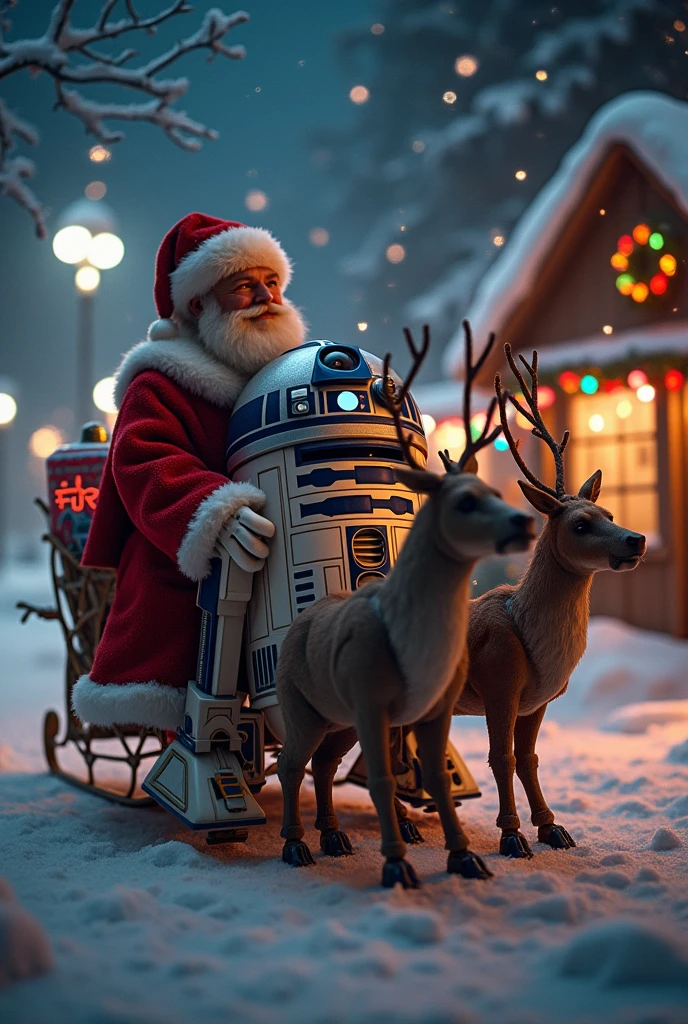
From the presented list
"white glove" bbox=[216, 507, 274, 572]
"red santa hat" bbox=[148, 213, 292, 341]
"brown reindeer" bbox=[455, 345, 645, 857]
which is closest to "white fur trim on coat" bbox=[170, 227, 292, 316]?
"red santa hat" bbox=[148, 213, 292, 341]

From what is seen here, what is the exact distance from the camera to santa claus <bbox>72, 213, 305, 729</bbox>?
2338 mm

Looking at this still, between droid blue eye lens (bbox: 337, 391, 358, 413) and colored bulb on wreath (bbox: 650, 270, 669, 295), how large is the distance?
393 centimetres

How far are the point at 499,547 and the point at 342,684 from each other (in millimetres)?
440

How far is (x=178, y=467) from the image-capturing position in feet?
7.96

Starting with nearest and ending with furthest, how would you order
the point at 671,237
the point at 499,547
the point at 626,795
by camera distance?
the point at 499,547
the point at 626,795
the point at 671,237

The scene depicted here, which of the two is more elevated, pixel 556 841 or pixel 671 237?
pixel 671 237

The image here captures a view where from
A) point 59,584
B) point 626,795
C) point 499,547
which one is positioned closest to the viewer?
point 499,547

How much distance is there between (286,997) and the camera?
132 cm

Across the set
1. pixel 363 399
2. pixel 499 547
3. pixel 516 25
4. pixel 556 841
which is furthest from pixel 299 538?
pixel 516 25

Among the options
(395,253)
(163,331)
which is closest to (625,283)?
(163,331)

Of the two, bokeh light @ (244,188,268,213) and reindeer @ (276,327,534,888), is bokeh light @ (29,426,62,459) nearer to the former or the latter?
bokeh light @ (244,188,268,213)

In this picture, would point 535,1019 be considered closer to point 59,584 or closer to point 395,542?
point 395,542

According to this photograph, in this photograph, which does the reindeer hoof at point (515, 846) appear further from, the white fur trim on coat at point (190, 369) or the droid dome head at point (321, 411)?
the white fur trim on coat at point (190, 369)

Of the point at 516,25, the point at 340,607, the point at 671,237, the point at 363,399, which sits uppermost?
the point at 516,25
